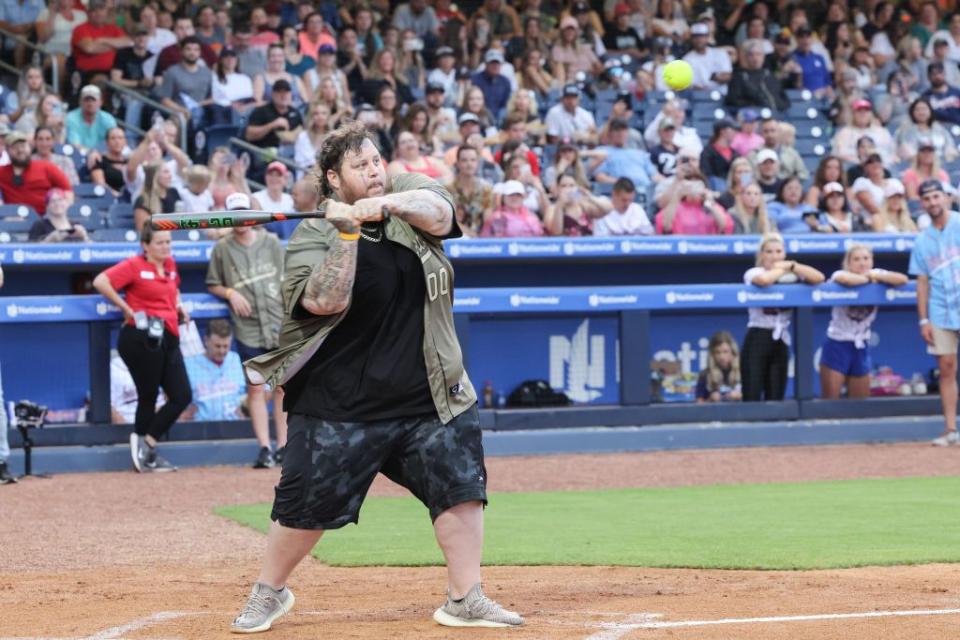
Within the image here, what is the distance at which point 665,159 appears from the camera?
605 inches

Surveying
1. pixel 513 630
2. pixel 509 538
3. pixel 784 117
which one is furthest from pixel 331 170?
pixel 784 117

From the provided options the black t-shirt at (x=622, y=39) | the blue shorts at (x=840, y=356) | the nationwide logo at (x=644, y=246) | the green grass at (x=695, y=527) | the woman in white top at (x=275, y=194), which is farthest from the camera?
the black t-shirt at (x=622, y=39)

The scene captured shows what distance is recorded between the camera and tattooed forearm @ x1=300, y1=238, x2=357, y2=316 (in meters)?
4.88

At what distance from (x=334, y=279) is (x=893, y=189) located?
1050 cm

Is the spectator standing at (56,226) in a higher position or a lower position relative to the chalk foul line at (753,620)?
higher

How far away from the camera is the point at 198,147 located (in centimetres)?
1455

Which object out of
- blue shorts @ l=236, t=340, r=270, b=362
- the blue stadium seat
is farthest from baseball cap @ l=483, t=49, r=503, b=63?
blue shorts @ l=236, t=340, r=270, b=362

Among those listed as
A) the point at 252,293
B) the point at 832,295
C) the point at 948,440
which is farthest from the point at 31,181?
the point at 948,440

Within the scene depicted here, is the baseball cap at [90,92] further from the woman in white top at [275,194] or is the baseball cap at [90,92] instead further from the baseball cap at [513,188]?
the baseball cap at [513,188]

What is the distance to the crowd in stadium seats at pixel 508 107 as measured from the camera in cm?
1347

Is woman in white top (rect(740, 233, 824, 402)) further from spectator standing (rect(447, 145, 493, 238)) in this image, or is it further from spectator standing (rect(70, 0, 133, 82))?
spectator standing (rect(70, 0, 133, 82))

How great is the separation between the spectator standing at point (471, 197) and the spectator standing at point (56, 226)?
3257 mm

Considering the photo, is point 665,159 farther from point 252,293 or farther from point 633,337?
point 252,293

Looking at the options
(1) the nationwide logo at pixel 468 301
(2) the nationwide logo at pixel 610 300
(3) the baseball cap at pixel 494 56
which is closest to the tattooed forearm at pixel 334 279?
(1) the nationwide logo at pixel 468 301
